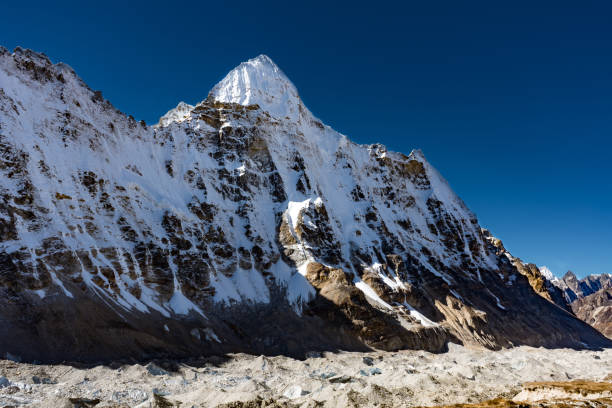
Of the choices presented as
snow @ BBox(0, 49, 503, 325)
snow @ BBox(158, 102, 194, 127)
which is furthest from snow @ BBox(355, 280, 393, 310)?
snow @ BBox(158, 102, 194, 127)

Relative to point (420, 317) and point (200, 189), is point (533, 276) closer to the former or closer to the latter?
point (420, 317)

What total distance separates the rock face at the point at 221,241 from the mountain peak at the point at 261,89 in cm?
55

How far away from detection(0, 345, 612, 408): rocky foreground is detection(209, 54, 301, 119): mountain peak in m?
70.1

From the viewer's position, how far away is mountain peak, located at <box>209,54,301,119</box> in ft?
353

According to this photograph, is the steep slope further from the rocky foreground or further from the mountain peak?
the rocky foreground

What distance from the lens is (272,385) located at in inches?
1494

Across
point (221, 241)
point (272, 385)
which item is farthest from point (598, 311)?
point (272, 385)

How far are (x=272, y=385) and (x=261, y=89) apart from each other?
284ft

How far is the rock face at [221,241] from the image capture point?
164ft

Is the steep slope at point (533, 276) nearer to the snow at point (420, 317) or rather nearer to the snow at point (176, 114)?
the snow at point (420, 317)

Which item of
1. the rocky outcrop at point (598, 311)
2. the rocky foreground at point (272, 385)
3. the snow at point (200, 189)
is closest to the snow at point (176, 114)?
the snow at point (200, 189)

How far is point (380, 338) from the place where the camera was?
219 feet

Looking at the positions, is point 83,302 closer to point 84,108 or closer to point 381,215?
point 84,108

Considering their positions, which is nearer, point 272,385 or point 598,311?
point 272,385
